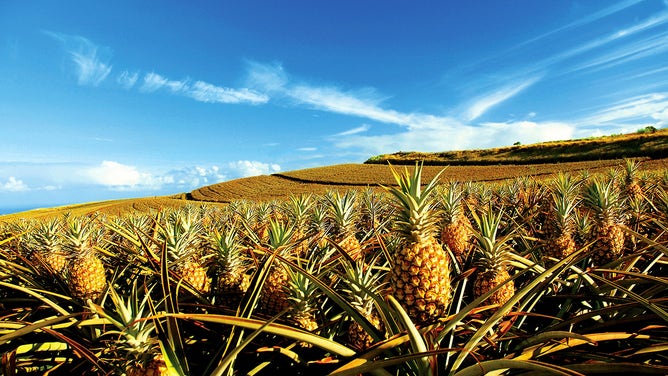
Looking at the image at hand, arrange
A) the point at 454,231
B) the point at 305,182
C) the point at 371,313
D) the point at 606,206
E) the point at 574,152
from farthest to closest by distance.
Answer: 1. the point at 305,182
2. the point at 574,152
3. the point at 454,231
4. the point at 606,206
5. the point at 371,313

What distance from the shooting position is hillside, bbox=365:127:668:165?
1804 inches

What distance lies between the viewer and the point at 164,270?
6.69 ft

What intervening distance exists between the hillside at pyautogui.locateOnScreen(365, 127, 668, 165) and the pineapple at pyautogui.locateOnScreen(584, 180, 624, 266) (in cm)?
4444

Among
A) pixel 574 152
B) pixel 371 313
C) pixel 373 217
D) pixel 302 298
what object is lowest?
pixel 371 313

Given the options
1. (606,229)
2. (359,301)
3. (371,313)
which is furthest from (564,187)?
(359,301)

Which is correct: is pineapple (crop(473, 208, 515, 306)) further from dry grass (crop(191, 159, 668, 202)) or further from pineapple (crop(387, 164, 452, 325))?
dry grass (crop(191, 159, 668, 202))

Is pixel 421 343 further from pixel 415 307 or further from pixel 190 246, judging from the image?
pixel 190 246

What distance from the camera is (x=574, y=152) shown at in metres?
54.8

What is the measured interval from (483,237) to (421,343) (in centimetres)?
132

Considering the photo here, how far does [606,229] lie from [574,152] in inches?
2554

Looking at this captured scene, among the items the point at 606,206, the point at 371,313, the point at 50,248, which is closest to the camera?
the point at 371,313

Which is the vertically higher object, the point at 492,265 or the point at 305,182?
the point at 305,182

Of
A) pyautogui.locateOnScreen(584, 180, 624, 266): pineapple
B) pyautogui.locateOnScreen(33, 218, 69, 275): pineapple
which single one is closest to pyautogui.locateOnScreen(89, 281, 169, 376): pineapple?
pyautogui.locateOnScreen(33, 218, 69, 275): pineapple

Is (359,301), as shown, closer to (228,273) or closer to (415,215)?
(415,215)
